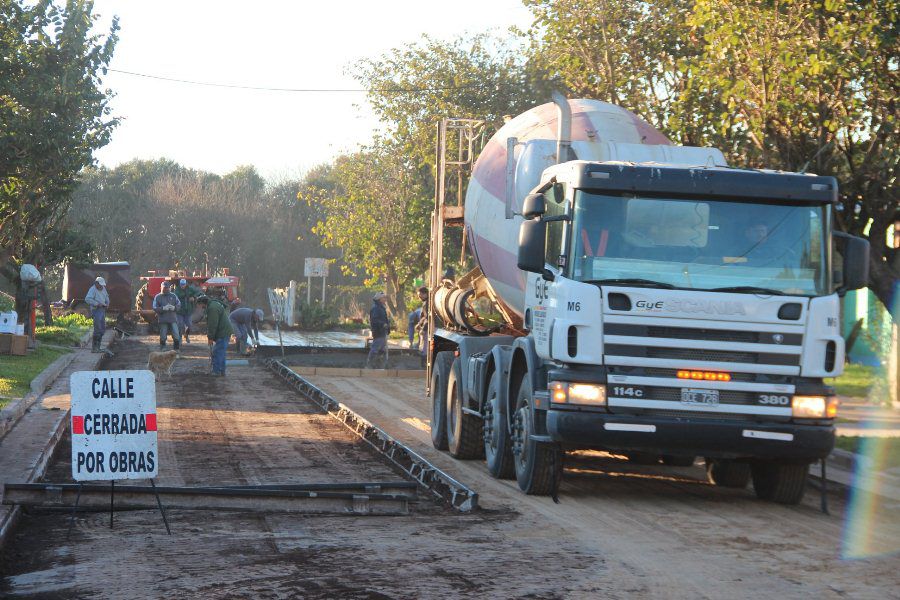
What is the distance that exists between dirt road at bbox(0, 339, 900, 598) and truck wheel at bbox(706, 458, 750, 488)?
308mm

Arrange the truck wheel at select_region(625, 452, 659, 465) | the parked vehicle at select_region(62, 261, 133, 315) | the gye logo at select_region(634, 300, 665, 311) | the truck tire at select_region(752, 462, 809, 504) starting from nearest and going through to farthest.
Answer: the gye logo at select_region(634, 300, 665, 311) → the truck tire at select_region(752, 462, 809, 504) → the truck wheel at select_region(625, 452, 659, 465) → the parked vehicle at select_region(62, 261, 133, 315)

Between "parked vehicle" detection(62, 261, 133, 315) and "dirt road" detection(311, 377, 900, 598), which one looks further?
"parked vehicle" detection(62, 261, 133, 315)

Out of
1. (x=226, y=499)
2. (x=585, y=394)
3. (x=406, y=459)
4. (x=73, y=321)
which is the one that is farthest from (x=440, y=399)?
(x=73, y=321)

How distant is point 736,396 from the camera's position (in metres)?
9.52

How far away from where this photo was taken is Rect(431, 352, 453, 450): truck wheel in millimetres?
14203

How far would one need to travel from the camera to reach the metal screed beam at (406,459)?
388 inches

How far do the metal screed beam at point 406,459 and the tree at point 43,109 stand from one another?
9.84 meters

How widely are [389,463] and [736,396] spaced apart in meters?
4.26

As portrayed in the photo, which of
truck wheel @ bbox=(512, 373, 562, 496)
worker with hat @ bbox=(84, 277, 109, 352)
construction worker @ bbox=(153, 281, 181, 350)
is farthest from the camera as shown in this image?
construction worker @ bbox=(153, 281, 181, 350)

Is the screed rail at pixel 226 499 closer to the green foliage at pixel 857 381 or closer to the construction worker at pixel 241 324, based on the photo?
the green foliage at pixel 857 381

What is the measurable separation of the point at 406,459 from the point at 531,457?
2518mm

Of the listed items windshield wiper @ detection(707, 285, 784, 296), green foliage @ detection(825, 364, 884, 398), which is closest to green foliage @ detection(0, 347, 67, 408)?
windshield wiper @ detection(707, 285, 784, 296)

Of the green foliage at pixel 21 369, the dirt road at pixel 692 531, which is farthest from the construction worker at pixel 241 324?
the dirt road at pixel 692 531

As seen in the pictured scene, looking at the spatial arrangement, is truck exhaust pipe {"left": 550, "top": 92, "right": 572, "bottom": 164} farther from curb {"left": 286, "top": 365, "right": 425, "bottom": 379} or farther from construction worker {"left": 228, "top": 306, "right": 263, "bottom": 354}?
construction worker {"left": 228, "top": 306, "right": 263, "bottom": 354}
